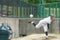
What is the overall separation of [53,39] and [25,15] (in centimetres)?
417

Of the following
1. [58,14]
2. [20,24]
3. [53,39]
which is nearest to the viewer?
[53,39]

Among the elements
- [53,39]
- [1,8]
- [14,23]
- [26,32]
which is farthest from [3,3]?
[53,39]

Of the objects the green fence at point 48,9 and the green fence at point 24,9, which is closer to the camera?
the green fence at point 24,9

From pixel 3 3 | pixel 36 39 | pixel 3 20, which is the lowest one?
pixel 36 39

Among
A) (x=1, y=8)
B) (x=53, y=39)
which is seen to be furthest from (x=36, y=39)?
(x=1, y=8)

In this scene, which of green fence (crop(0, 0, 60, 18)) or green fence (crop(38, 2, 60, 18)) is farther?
green fence (crop(38, 2, 60, 18))

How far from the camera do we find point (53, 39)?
45.1ft

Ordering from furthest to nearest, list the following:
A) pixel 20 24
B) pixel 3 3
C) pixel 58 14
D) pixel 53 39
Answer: pixel 58 14
pixel 20 24
pixel 3 3
pixel 53 39

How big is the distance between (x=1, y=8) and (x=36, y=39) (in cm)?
310

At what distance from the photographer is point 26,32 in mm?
16094

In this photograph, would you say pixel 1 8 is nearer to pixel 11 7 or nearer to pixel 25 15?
pixel 11 7

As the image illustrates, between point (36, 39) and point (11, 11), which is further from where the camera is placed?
point (11, 11)

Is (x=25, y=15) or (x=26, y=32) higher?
(x=25, y=15)

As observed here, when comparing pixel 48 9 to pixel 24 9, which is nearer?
pixel 24 9
